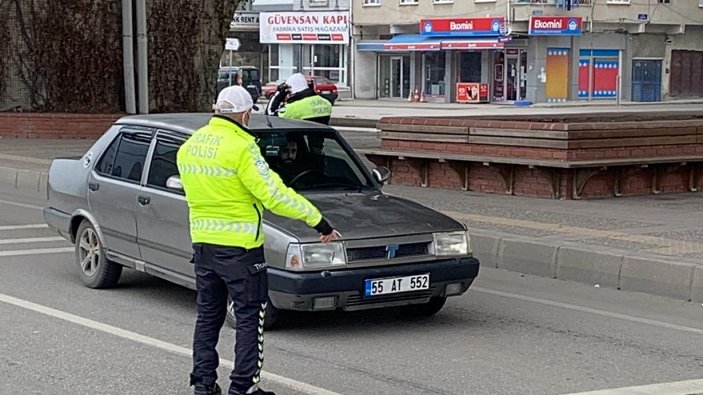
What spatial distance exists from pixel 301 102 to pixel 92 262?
535cm

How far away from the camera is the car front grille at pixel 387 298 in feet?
26.2

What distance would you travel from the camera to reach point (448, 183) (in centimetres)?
1683

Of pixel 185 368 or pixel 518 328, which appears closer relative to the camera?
pixel 185 368

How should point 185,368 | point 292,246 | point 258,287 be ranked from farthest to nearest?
point 292,246 → point 185,368 → point 258,287

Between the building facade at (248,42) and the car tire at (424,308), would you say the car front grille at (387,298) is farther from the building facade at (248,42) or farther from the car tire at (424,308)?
the building facade at (248,42)

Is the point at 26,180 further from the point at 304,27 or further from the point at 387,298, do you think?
the point at 304,27

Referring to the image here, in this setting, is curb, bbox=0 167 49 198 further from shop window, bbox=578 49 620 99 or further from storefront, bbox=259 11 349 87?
storefront, bbox=259 11 349 87

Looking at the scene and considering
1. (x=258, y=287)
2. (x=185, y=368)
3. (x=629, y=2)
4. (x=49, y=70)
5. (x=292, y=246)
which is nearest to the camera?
(x=258, y=287)

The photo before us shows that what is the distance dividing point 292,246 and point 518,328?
77.3 inches

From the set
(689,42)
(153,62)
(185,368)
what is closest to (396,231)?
(185,368)

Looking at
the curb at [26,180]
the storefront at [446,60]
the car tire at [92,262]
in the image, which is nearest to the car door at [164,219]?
the car tire at [92,262]

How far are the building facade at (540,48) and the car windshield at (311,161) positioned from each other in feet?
136

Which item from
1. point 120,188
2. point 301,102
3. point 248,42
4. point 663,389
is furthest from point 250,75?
point 663,389

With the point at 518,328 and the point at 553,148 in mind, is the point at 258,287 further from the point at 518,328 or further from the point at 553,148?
the point at 553,148
